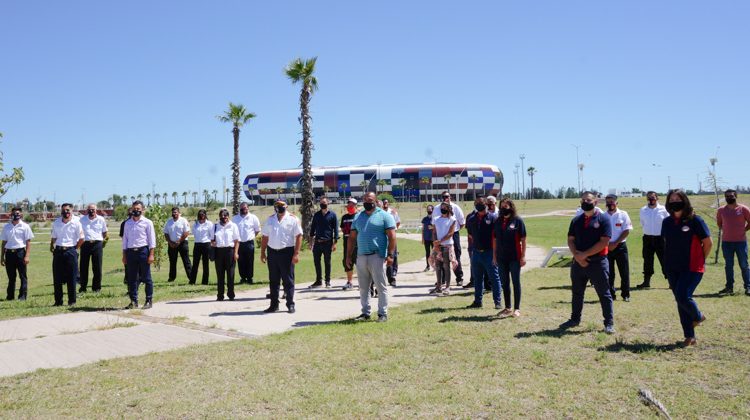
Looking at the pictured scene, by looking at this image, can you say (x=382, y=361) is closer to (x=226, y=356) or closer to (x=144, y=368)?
(x=226, y=356)

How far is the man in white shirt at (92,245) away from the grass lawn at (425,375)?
643cm

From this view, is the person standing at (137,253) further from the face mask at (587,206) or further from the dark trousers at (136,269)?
the face mask at (587,206)

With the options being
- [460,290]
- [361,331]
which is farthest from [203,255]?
[361,331]

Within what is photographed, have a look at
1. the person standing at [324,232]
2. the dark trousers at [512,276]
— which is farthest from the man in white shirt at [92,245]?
the dark trousers at [512,276]

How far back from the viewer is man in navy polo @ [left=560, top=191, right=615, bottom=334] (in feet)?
23.1

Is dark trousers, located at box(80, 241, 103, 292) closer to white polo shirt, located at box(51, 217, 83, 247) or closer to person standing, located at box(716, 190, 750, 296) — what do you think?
white polo shirt, located at box(51, 217, 83, 247)

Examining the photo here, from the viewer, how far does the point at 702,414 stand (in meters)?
4.26

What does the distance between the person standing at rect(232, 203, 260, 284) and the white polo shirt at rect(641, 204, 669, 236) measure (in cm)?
772

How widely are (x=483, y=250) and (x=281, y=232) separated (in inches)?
121

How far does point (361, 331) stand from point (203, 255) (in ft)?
22.8

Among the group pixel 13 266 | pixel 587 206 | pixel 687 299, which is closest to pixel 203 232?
pixel 13 266

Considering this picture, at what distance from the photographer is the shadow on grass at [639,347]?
609 cm

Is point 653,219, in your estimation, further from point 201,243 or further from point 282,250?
point 201,243

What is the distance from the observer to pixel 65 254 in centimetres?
984
